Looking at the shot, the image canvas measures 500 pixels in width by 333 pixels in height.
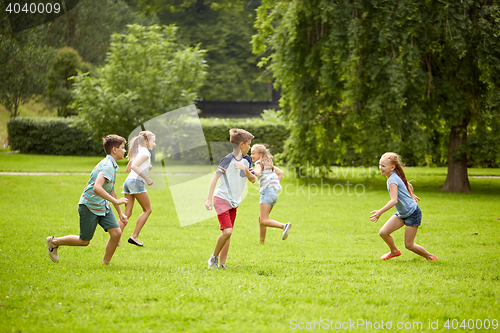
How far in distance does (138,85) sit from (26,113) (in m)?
24.7

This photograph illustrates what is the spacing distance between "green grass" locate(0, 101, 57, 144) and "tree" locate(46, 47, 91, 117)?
11.3 feet

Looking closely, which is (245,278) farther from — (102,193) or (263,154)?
(263,154)

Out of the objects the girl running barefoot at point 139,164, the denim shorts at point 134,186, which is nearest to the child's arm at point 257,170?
the girl running barefoot at point 139,164

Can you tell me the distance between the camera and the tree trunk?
1577 cm

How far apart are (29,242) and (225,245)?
359cm

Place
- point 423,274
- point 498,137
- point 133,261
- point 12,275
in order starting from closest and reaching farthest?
point 12,275, point 423,274, point 133,261, point 498,137

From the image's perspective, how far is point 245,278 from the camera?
18.4 ft

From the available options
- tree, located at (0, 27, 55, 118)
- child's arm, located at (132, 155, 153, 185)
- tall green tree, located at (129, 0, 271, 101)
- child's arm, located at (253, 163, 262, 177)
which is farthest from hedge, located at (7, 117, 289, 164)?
child's arm, located at (253, 163, 262, 177)

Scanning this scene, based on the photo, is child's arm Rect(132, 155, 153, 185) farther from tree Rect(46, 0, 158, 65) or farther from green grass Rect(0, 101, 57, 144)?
tree Rect(46, 0, 158, 65)

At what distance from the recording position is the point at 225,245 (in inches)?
245

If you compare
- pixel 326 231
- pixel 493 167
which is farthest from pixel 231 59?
pixel 326 231

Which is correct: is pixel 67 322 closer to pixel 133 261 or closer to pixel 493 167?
pixel 133 261

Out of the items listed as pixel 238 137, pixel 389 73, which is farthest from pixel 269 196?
pixel 389 73

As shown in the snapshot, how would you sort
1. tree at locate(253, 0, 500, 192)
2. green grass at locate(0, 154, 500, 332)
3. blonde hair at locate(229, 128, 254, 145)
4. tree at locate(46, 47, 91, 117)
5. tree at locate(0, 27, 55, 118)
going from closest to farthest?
green grass at locate(0, 154, 500, 332), blonde hair at locate(229, 128, 254, 145), tree at locate(253, 0, 500, 192), tree at locate(0, 27, 55, 118), tree at locate(46, 47, 91, 117)
